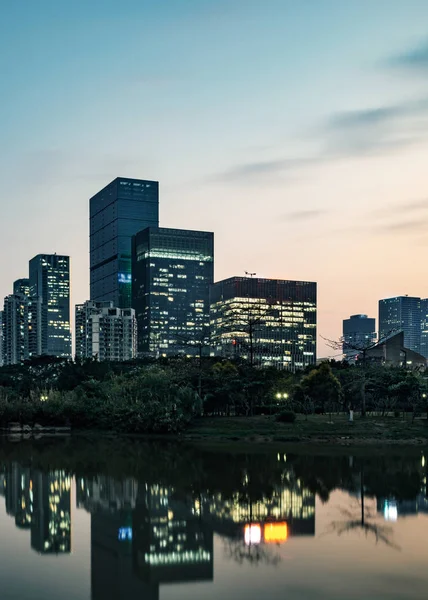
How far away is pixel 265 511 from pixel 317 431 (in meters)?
30.6

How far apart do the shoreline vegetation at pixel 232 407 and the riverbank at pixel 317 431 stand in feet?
0.28

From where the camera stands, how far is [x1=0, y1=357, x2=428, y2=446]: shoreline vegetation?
66.3 metres

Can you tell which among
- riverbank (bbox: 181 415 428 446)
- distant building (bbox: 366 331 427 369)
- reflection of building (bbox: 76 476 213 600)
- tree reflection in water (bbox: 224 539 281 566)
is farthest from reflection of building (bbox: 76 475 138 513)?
distant building (bbox: 366 331 427 369)

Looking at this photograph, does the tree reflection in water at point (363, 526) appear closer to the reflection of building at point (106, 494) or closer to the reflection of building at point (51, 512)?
the reflection of building at point (106, 494)

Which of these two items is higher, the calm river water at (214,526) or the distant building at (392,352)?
the distant building at (392,352)

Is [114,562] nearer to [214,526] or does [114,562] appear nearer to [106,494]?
[214,526]

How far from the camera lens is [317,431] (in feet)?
214

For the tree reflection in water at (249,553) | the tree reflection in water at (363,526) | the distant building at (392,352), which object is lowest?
the tree reflection in water at (363,526)

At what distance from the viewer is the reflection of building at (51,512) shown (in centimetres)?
2936

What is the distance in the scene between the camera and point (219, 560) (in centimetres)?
2638

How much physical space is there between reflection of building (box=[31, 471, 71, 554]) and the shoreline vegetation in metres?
21.5

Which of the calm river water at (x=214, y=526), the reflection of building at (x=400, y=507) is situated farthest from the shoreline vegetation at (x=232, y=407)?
the reflection of building at (x=400, y=507)

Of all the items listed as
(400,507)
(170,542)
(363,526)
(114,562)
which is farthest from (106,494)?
(400,507)

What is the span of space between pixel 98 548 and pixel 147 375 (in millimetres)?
48620
